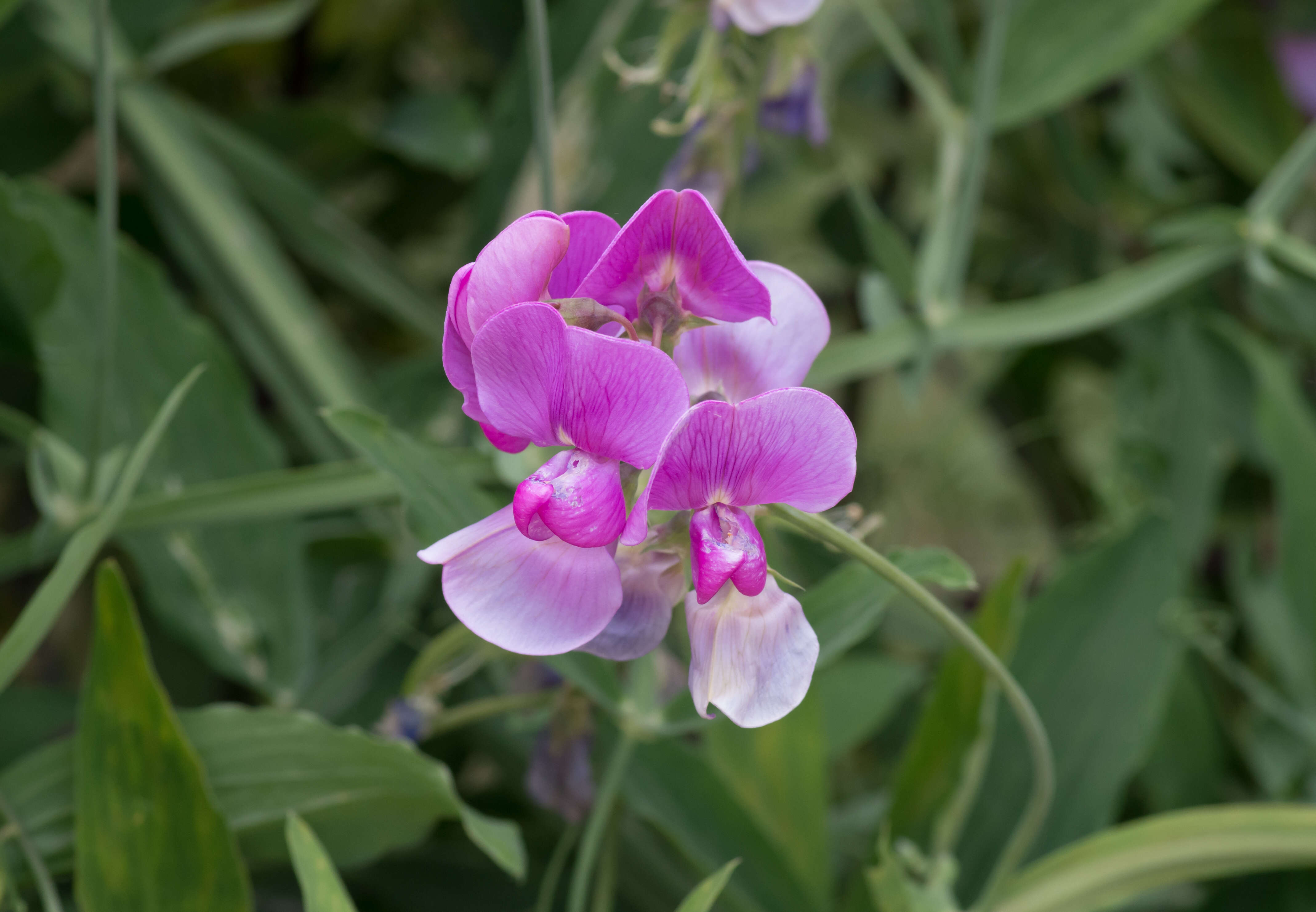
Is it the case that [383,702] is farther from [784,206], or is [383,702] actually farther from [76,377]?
[784,206]

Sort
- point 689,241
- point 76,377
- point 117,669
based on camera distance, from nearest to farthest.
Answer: point 689,241 < point 117,669 < point 76,377

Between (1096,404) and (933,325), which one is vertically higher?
(1096,404)

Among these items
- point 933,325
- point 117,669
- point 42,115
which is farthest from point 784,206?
point 117,669

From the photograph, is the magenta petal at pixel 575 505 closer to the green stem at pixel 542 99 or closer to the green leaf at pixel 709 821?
the green stem at pixel 542 99

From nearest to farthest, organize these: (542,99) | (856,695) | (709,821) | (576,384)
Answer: (576,384), (542,99), (709,821), (856,695)

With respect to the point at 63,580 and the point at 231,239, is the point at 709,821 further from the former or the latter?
the point at 231,239

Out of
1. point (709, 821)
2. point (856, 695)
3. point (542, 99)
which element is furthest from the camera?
point (856, 695)

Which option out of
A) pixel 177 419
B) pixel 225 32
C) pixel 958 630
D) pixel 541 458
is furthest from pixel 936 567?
pixel 225 32
